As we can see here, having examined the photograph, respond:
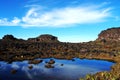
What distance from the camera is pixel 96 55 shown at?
323 ft

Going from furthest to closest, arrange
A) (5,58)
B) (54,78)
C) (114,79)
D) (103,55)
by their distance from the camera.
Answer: (103,55)
(5,58)
(54,78)
(114,79)

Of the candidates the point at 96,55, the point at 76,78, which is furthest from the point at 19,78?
the point at 96,55

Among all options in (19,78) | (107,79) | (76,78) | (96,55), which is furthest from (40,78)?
(96,55)

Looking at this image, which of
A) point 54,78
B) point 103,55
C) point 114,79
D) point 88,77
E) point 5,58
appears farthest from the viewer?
point 103,55

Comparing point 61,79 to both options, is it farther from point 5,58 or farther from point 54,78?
point 5,58

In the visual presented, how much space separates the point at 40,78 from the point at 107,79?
43.9 feet

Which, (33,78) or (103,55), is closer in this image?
(33,78)

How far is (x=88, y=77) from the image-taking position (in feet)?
140

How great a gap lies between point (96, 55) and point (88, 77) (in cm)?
5693

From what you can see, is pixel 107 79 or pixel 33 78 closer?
pixel 107 79

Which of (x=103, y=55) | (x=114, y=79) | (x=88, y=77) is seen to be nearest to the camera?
(x=114, y=79)

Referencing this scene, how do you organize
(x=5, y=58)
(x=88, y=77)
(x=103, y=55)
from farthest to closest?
(x=103, y=55), (x=5, y=58), (x=88, y=77)

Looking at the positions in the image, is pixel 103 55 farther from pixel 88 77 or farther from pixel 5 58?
pixel 88 77

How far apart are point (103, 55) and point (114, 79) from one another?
60.5 m
